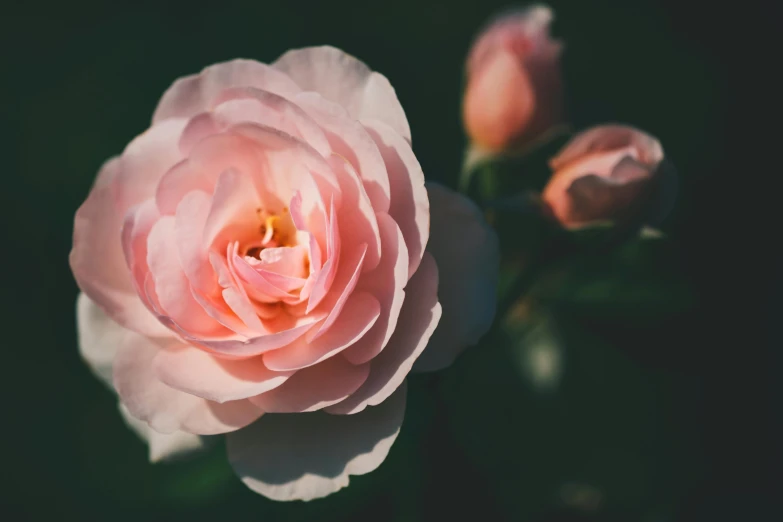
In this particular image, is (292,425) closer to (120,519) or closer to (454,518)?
(454,518)

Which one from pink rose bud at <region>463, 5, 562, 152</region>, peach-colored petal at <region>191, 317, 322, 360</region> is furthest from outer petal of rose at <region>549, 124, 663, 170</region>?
peach-colored petal at <region>191, 317, 322, 360</region>

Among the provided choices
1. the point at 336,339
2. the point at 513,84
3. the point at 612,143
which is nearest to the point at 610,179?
the point at 612,143

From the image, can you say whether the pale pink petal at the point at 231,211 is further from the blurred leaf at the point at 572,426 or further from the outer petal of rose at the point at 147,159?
the blurred leaf at the point at 572,426

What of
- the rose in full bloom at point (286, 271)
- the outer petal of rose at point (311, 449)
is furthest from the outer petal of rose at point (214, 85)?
the outer petal of rose at point (311, 449)

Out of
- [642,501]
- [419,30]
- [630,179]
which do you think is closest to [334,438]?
[630,179]

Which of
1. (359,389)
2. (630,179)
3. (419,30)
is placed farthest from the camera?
(419,30)

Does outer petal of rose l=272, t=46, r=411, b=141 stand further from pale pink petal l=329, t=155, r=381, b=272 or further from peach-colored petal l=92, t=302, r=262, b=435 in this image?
peach-colored petal l=92, t=302, r=262, b=435
